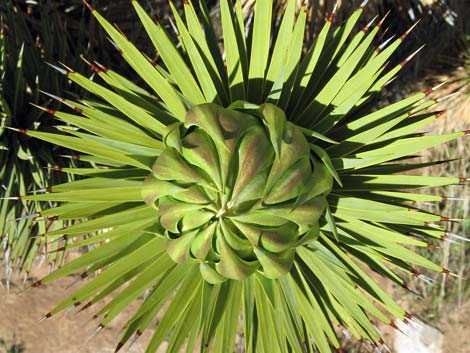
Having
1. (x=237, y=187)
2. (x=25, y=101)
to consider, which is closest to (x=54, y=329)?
(x=25, y=101)

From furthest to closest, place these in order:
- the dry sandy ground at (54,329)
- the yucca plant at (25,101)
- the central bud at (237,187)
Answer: the dry sandy ground at (54,329)
the yucca plant at (25,101)
the central bud at (237,187)

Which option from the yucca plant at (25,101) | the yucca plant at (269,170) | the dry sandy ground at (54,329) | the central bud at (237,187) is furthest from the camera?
the dry sandy ground at (54,329)

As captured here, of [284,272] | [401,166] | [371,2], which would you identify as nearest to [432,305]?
[371,2]

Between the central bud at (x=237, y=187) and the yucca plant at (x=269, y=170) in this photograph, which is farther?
the yucca plant at (x=269, y=170)

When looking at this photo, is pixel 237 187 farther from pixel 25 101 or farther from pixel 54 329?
pixel 54 329

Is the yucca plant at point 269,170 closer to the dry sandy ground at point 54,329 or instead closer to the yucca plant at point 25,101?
the yucca plant at point 25,101

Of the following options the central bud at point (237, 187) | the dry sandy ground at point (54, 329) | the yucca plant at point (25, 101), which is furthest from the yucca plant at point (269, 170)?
the dry sandy ground at point (54, 329)
